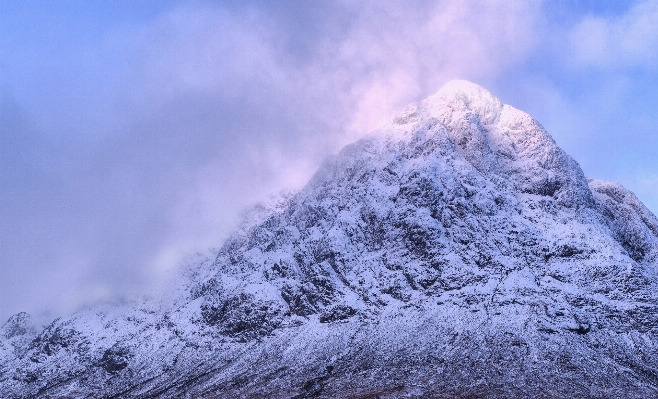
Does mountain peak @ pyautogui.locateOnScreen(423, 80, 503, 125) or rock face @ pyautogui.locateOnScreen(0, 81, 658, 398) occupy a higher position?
mountain peak @ pyautogui.locateOnScreen(423, 80, 503, 125)

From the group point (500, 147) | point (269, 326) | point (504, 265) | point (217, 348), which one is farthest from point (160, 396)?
point (500, 147)

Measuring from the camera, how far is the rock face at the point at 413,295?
102 metres

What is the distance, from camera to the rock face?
10250cm

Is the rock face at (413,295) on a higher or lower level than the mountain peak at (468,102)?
lower

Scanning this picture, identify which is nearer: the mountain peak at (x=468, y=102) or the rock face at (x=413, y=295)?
the rock face at (x=413, y=295)

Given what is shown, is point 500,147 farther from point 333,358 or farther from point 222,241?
point 222,241

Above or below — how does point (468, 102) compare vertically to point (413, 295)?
above

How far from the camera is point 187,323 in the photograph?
14650 centimetres

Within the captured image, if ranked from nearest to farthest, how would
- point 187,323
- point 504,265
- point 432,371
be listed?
point 432,371 → point 504,265 → point 187,323

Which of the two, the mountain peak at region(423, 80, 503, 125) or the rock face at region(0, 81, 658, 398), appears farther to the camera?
the mountain peak at region(423, 80, 503, 125)

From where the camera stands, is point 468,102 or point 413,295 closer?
point 413,295

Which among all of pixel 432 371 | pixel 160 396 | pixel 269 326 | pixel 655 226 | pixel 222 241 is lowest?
pixel 432 371

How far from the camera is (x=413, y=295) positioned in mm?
130750

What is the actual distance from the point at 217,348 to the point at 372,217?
6052 cm
